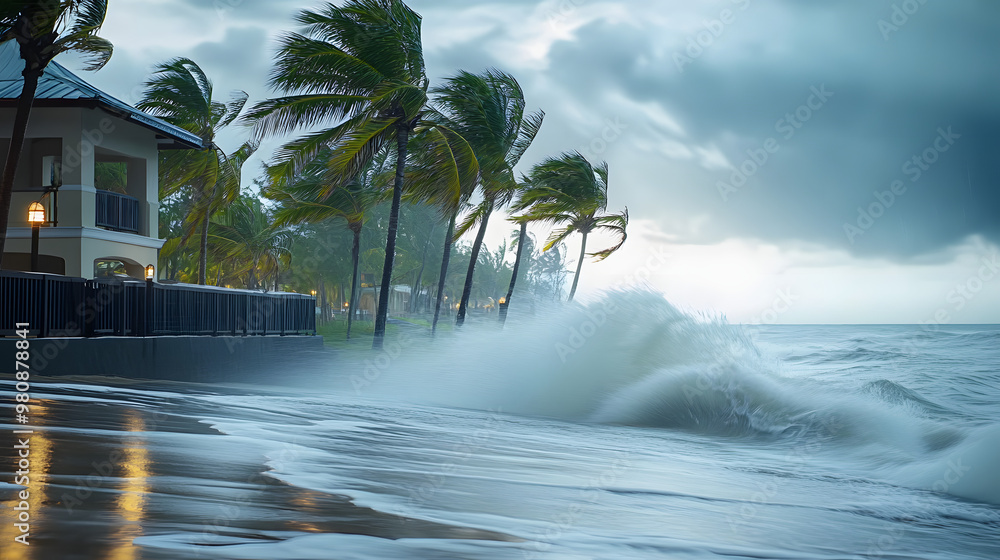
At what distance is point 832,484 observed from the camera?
659 cm

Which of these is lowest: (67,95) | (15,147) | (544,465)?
(544,465)

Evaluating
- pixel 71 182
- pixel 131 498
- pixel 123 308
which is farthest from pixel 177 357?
pixel 131 498

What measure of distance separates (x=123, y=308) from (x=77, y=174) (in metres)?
5.46

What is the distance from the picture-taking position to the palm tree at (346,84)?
1862 cm

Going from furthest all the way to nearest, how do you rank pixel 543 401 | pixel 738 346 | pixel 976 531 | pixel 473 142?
1. pixel 473 142
2. pixel 738 346
3. pixel 543 401
4. pixel 976 531

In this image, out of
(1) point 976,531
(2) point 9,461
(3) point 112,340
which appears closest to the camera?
(2) point 9,461

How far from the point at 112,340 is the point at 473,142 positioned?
10914 mm

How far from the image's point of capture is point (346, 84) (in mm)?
19250

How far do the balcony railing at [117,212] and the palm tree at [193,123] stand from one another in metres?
5.04

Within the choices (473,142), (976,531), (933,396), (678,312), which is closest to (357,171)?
(473,142)

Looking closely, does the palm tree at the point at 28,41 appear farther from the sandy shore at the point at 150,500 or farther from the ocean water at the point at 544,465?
the sandy shore at the point at 150,500

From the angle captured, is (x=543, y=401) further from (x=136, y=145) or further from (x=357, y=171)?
(x=136, y=145)
